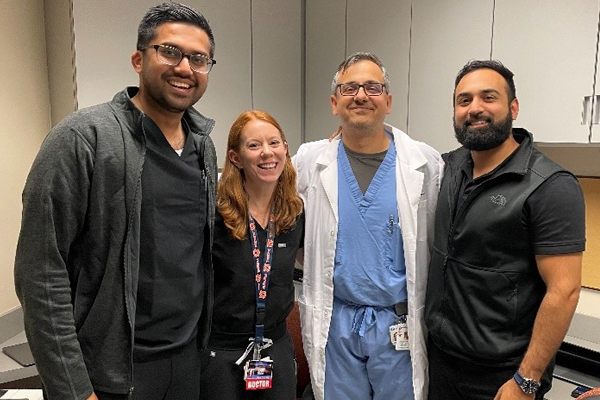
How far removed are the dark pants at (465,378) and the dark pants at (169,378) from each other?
2.54 ft

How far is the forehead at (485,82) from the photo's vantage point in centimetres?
155

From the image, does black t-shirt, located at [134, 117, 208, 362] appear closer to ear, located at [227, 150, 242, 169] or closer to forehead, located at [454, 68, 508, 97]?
ear, located at [227, 150, 242, 169]

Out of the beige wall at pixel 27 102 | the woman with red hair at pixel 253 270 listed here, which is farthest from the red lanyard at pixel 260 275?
the beige wall at pixel 27 102

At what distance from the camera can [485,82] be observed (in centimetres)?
155

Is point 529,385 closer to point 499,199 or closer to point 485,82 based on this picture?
point 499,199

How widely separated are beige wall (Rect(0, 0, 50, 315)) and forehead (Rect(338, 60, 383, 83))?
5.10 ft

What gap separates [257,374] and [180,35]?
1.02 metres

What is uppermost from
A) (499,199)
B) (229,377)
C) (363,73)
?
(363,73)

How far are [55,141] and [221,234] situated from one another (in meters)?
0.61

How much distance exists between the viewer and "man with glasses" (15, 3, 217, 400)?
106cm

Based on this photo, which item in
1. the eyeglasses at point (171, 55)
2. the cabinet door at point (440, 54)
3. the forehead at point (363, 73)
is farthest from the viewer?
the cabinet door at point (440, 54)

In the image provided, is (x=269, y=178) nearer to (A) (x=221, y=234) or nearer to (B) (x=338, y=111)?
(A) (x=221, y=234)

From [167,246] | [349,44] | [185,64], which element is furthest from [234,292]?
[349,44]

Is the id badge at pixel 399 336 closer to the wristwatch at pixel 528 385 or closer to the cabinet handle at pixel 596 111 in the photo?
the wristwatch at pixel 528 385
